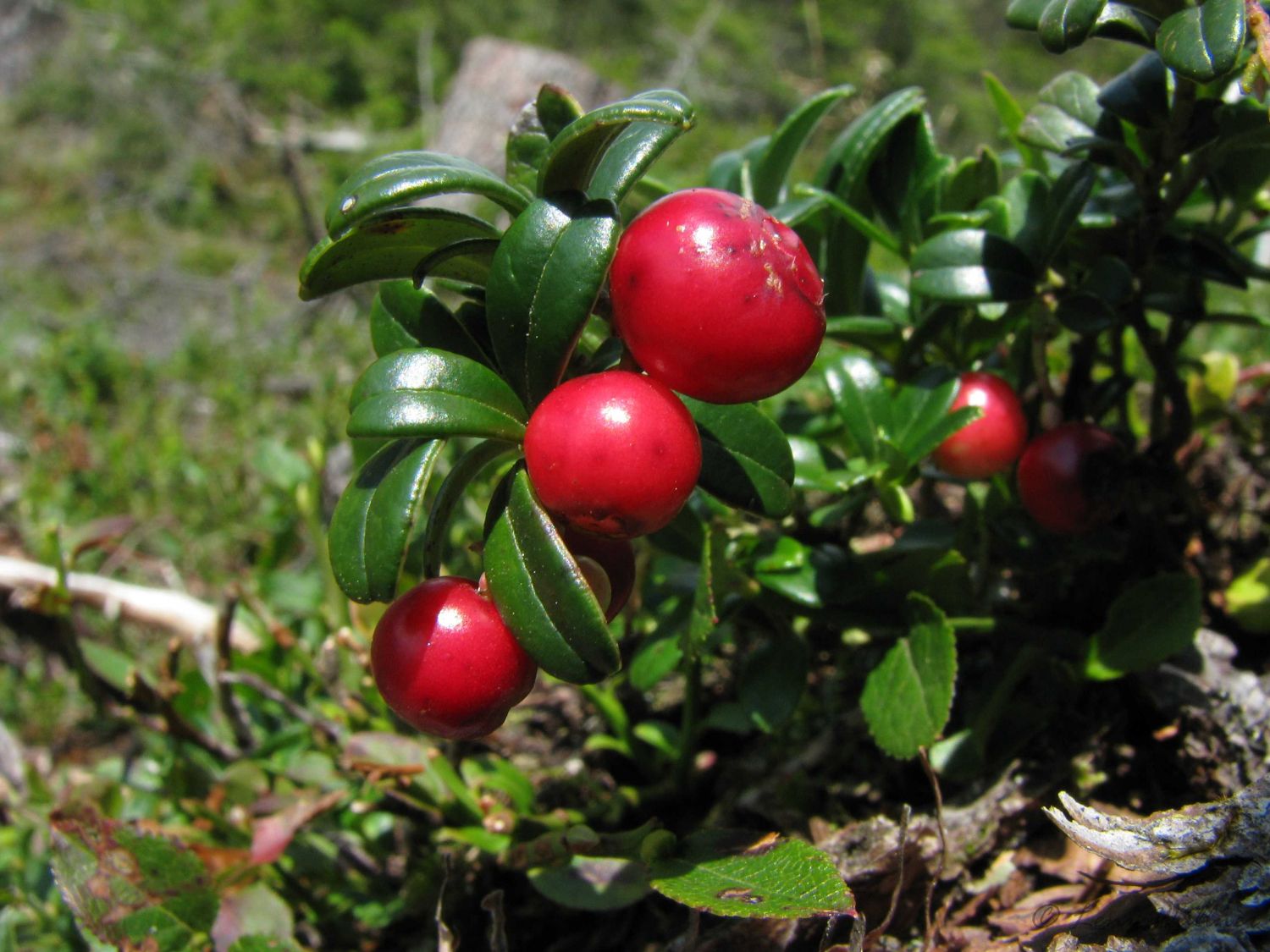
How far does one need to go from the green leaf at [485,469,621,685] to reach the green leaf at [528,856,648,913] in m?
0.69

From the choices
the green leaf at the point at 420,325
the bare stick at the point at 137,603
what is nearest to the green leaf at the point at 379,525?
the green leaf at the point at 420,325

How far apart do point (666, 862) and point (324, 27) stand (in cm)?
873

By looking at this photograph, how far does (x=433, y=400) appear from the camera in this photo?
1.11 meters

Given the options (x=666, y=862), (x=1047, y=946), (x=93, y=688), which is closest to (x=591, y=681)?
(x=666, y=862)

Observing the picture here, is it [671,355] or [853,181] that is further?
[853,181]

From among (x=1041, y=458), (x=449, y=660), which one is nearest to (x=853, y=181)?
(x=1041, y=458)

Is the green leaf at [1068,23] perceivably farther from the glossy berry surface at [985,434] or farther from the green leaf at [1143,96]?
the glossy berry surface at [985,434]

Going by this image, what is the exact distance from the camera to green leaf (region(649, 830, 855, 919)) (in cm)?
127

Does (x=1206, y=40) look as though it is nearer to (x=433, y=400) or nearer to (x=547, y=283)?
(x=547, y=283)

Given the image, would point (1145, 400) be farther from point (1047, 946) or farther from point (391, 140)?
point (391, 140)

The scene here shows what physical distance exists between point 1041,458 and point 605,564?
757 millimetres

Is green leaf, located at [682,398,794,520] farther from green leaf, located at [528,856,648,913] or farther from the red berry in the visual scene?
green leaf, located at [528,856,648,913]

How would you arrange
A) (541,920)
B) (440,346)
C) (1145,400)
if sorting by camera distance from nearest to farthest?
(440,346), (541,920), (1145,400)

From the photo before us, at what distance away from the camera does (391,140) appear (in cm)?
750
